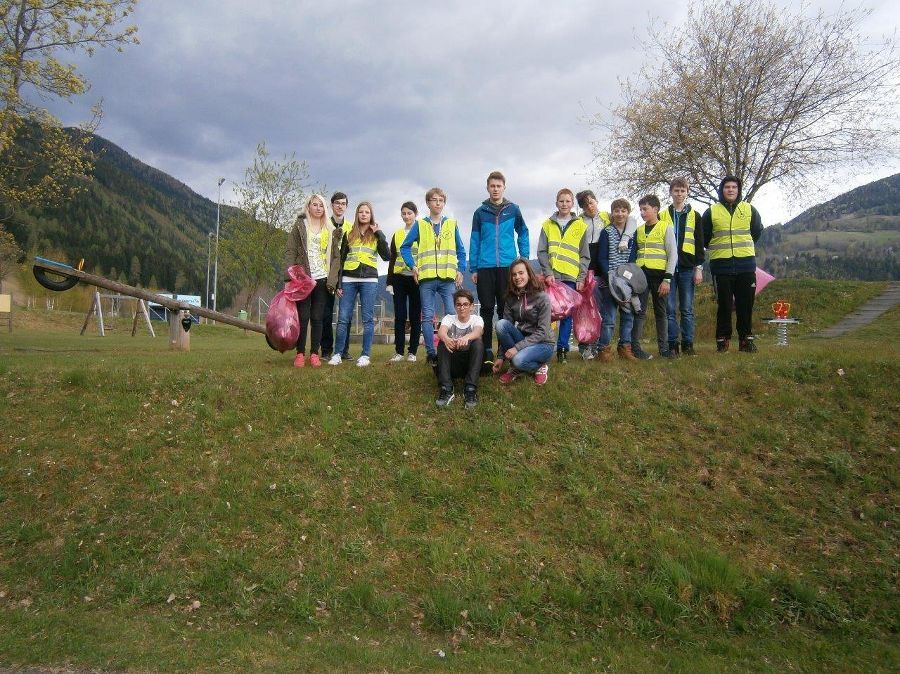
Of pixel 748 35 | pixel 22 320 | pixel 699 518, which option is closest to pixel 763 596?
pixel 699 518

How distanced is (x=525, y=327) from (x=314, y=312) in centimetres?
325

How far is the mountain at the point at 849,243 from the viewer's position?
351 ft

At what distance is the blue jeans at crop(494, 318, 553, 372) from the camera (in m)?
6.80

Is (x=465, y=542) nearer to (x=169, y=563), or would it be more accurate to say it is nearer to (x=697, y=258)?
(x=169, y=563)

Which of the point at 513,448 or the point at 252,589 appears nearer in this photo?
the point at 252,589

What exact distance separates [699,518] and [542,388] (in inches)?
91.4

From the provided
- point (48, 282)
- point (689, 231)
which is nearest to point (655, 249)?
point (689, 231)

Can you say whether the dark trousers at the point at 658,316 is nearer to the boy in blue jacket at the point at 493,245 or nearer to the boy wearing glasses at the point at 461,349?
the boy in blue jacket at the point at 493,245

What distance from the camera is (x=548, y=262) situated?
791 centimetres

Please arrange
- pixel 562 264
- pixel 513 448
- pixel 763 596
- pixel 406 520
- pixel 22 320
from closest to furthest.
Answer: pixel 763 596
pixel 406 520
pixel 513 448
pixel 562 264
pixel 22 320

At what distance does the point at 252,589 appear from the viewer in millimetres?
4512

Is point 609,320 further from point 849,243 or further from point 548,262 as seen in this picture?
point 849,243

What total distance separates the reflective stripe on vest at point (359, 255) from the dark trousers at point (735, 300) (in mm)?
5154

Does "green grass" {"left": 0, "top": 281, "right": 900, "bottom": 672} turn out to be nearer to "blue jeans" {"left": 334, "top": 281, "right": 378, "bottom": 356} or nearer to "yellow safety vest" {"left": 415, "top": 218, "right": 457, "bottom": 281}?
"blue jeans" {"left": 334, "top": 281, "right": 378, "bottom": 356}
